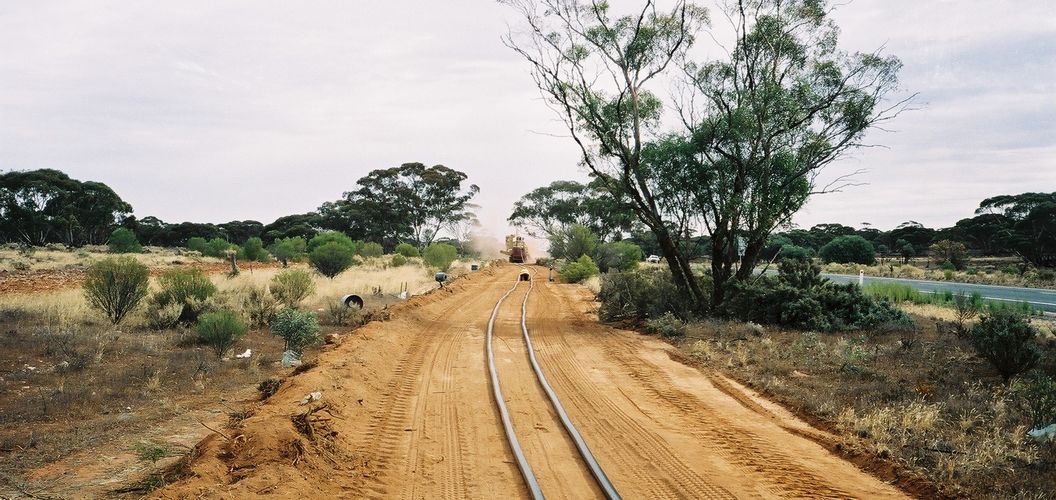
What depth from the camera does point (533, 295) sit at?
27484 millimetres

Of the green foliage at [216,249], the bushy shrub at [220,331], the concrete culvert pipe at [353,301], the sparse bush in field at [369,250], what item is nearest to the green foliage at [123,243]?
the green foliage at [216,249]

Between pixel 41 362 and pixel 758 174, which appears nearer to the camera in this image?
pixel 41 362

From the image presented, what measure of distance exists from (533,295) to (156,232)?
61457 mm

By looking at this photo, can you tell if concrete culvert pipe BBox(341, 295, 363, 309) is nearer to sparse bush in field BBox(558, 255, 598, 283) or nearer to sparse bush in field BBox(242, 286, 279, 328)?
sparse bush in field BBox(242, 286, 279, 328)

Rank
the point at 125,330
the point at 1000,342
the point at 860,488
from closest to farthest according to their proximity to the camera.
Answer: the point at 860,488
the point at 1000,342
the point at 125,330

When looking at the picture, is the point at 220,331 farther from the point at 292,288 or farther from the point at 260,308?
the point at 292,288

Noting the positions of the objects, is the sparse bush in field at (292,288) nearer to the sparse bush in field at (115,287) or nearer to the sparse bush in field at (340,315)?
the sparse bush in field at (340,315)

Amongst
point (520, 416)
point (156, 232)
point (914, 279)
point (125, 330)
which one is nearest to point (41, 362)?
point (125, 330)

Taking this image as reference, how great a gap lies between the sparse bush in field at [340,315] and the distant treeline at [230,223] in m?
42.0

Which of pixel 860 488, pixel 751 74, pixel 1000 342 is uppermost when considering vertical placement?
pixel 751 74

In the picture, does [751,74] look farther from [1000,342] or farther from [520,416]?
[520,416]

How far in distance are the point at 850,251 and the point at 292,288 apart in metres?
58.4

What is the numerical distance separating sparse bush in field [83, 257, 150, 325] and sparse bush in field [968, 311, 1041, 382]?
697 inches

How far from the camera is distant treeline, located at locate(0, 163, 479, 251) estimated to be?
5031 centimetres
